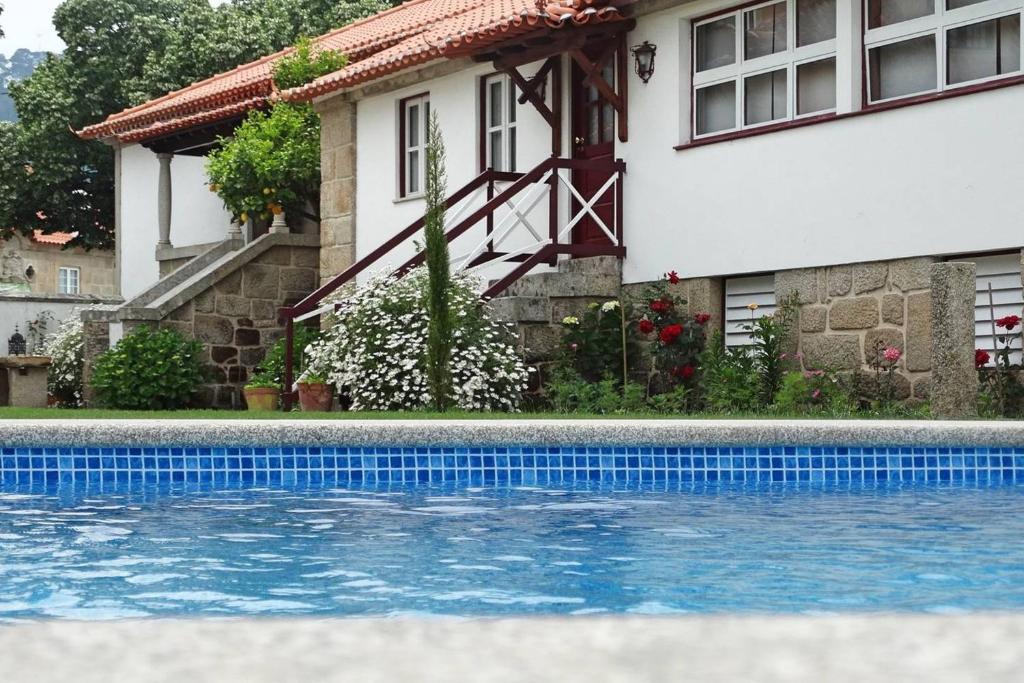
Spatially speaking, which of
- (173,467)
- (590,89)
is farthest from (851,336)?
(173,467)

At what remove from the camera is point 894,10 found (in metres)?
12.2

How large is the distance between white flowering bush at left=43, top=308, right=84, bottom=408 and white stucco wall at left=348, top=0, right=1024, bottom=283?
6797 mm

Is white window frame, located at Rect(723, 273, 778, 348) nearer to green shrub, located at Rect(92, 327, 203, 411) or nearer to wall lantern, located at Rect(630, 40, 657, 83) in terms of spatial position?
wall lantern, located at Rect(630, 40, 657, 83)

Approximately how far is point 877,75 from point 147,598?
953 centimetres

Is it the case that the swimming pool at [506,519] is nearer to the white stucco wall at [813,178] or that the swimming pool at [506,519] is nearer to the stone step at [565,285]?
the white stucco wall at [813,178]

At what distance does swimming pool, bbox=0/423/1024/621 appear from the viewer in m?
4.50

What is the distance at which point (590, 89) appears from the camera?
50.7ft

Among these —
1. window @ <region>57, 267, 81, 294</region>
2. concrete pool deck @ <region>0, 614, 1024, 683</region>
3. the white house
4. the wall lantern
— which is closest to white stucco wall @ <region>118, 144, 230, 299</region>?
the white house

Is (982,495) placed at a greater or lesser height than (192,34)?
lesser

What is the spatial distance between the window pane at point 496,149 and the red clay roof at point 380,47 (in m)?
1.17

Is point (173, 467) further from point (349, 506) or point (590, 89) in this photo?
point (590, 89)

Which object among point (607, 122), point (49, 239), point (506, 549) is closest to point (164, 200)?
point (607, 122)

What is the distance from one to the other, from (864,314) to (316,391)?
5.46 metres

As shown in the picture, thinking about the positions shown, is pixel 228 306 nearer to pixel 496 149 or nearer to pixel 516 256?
pixel 496 149
